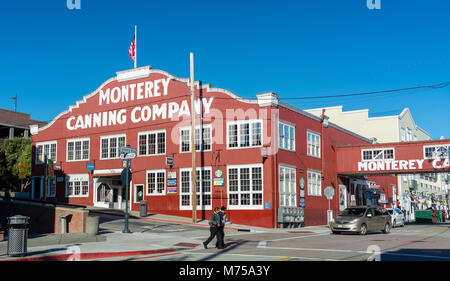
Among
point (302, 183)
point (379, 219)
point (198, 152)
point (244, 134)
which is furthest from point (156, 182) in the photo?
point (379, 219)

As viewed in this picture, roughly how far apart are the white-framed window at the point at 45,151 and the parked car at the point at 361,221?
28.8 metres

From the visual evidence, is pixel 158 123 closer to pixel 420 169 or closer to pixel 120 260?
pixel 420 169

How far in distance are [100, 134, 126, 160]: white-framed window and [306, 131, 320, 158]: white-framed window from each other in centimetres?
1546

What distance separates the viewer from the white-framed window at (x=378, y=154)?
40.8 meters

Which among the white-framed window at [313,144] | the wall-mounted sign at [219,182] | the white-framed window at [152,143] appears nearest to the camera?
the wall-mounted sign at [219,182]

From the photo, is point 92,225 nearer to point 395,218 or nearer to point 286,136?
point 286,136

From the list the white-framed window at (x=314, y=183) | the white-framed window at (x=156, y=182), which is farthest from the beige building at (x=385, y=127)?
the white-framed window at (x=156, y=182)

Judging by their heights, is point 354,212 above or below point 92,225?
above

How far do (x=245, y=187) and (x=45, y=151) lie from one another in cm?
2220

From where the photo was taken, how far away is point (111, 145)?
40906 millimetres

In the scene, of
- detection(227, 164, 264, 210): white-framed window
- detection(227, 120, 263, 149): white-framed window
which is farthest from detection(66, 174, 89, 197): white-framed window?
detection(227, 120, 263, 149): white-framed window

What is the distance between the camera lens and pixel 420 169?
39094 millimetres

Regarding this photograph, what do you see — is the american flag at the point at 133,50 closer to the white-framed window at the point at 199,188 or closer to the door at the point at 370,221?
the white-framed window at the point at 199,188
